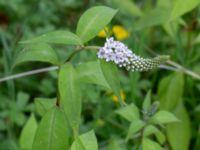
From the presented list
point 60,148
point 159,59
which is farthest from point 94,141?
point 159,59

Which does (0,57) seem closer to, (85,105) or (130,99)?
(85,105)

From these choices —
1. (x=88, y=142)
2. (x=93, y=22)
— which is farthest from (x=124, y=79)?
(x=93, y=22)

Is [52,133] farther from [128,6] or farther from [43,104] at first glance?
[128,6]

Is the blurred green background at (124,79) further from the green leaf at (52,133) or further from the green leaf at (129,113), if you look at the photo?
the green leaf at (52,133)

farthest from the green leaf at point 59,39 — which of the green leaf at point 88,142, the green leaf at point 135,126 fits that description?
the green leaf at point 135,126

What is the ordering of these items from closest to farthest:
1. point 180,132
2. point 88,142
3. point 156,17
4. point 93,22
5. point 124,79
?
point 93,22, point 88,142, point 180,132, point 156,17, point 124,79

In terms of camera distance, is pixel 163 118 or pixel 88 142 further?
pixel 163 118

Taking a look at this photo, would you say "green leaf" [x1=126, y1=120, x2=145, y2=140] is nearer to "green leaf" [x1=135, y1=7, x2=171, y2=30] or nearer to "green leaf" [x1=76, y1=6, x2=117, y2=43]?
"green leaf" [x1=76, y1=6, x2=117, y2=43]
